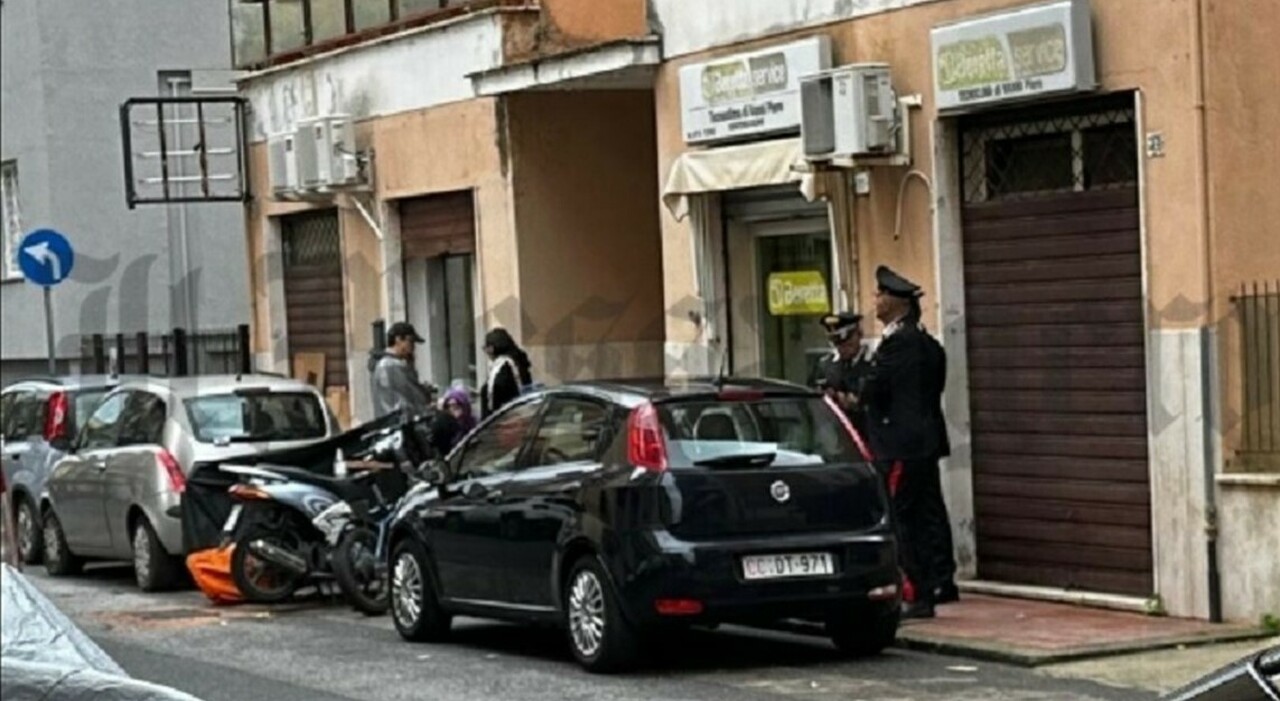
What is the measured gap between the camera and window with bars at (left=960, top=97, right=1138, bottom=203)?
1491 cm

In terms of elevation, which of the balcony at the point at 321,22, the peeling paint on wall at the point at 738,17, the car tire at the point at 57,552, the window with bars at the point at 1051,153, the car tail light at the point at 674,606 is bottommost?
the car tire at the point at 57,552

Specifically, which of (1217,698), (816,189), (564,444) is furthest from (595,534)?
(1217,698)

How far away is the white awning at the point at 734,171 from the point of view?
1733 cm

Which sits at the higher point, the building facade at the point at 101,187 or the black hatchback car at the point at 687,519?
the building facade at the point at 101,187

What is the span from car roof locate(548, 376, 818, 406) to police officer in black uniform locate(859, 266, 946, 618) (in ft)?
4.17

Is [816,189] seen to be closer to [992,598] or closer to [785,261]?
[785,261]

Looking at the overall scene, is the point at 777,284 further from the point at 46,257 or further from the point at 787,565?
the point at 787,565

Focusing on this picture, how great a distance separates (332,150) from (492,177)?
8.36 ft

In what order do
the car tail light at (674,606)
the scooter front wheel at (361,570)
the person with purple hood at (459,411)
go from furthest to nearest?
the person with purple hood at (459,411) → the scooter front wheel at (361,570) → the car tail light at (674,606)

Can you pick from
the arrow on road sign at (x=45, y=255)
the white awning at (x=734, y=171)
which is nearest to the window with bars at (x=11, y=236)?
the arrow on road sign at (x=45, y=255)

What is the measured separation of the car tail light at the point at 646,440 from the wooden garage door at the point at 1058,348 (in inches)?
132

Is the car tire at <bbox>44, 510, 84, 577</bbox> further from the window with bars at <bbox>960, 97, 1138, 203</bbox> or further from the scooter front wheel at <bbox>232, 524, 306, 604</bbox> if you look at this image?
the window with bars at <bbox>960, 97, 1138, 203</bbox>

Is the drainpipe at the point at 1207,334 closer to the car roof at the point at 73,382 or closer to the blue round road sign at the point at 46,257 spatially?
the blue round road sign at the point at 46,257

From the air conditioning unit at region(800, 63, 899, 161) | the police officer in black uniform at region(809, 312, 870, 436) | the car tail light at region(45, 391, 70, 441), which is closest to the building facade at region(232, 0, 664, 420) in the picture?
the air conditioning unit at region(800, 63, 899, 161)
